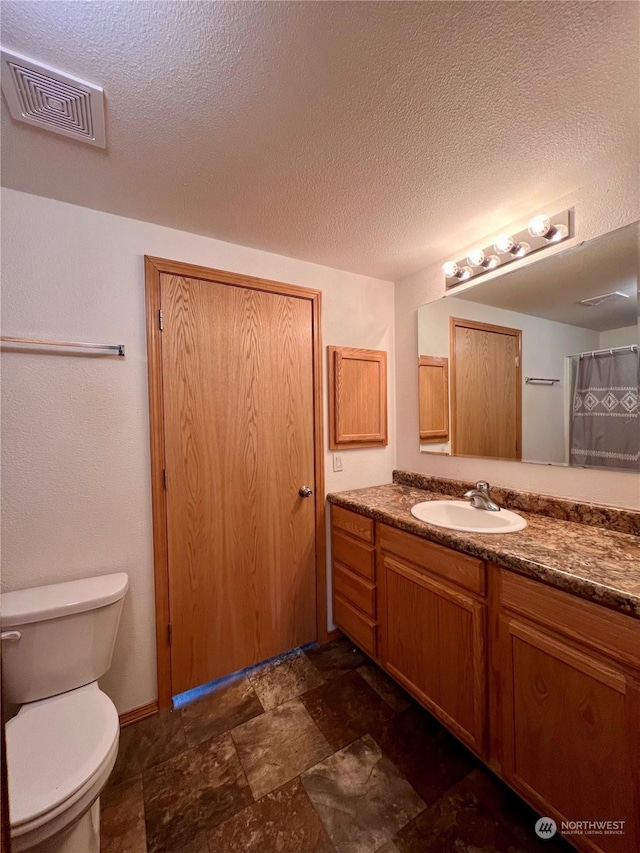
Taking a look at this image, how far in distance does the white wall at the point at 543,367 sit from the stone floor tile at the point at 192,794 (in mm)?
1798

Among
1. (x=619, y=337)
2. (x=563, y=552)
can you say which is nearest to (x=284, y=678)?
(x=563, y=552)

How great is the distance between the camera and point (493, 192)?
135cm

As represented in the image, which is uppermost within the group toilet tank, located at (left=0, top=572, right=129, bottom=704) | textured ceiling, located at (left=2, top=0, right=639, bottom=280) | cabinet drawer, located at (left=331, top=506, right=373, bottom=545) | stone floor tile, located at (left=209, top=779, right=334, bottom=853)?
textured ceiling, located at (left=2, top=0, right=639, bottom=280)

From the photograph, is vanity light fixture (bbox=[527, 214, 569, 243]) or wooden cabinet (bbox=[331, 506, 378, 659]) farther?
wooden cabinet (bbox=[331, 506, 378, 659])

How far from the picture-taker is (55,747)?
38.1 inches

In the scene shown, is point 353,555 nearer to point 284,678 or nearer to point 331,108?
point 284,678

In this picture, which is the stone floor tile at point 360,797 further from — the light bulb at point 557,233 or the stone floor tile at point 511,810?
the light bulb at point 557,233

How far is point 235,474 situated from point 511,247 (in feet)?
5.70

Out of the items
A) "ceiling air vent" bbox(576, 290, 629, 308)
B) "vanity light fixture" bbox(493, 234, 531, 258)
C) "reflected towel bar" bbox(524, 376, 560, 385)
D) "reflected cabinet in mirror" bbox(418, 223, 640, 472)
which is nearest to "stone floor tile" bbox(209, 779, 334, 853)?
"reflected cabinet in mirror" bbox(418, 223, 640, 472)

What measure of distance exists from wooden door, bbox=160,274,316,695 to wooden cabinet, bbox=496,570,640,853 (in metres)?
1.10

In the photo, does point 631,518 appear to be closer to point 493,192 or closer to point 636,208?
point 636,208

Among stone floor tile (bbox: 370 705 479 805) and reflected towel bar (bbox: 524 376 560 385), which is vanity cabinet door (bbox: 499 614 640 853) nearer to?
stone floor tile (bbox: 370 705 479 805)

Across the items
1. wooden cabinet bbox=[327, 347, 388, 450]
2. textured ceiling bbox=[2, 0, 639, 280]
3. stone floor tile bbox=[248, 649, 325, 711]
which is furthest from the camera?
wooden cabinet bbox=[327, 347, 388, 450]

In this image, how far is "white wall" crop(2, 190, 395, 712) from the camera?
1270 mm
